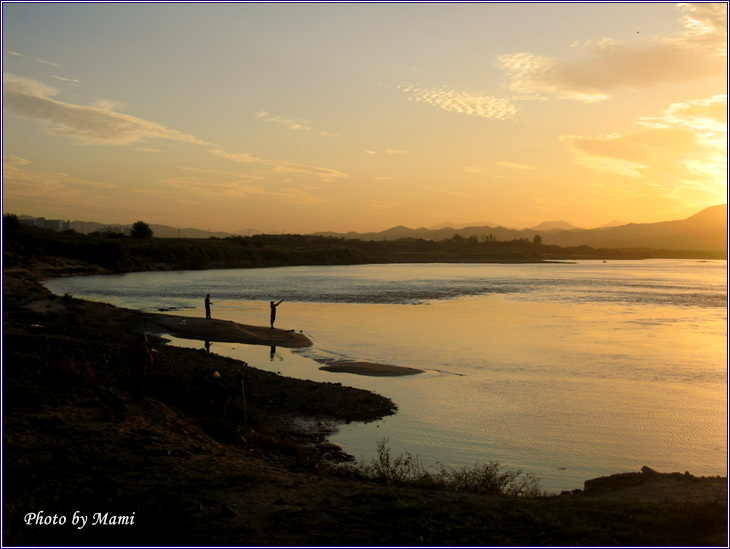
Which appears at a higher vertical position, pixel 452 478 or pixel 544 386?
pixel 452 478

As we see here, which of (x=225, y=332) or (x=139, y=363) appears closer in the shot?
(x=139, y=363)

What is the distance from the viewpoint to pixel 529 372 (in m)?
23.6

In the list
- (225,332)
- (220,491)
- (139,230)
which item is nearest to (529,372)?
(225,332)

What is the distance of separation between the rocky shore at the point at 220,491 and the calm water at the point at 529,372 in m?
2.66

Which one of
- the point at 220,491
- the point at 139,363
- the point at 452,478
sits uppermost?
the point at 139,363

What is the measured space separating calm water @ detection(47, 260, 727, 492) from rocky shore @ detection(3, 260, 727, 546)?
8.74ft

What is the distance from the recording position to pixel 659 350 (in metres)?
28.8

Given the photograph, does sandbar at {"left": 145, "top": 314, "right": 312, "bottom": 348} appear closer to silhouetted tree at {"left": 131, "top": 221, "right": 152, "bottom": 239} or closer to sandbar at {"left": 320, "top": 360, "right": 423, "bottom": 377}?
sandbar at {"left": 320, "top": 360, "right": 423, "bottom": 377}

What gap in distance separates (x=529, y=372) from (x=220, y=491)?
57.5ft

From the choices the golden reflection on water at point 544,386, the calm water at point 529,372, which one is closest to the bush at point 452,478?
the calm water at point 529,372

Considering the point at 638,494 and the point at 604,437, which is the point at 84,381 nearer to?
the point at 638,494

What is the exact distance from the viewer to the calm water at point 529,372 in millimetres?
14172

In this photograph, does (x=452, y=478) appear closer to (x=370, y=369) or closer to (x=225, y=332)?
(x=370, y=369)

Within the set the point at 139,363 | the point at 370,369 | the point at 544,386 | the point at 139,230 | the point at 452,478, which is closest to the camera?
the point at 452,478
